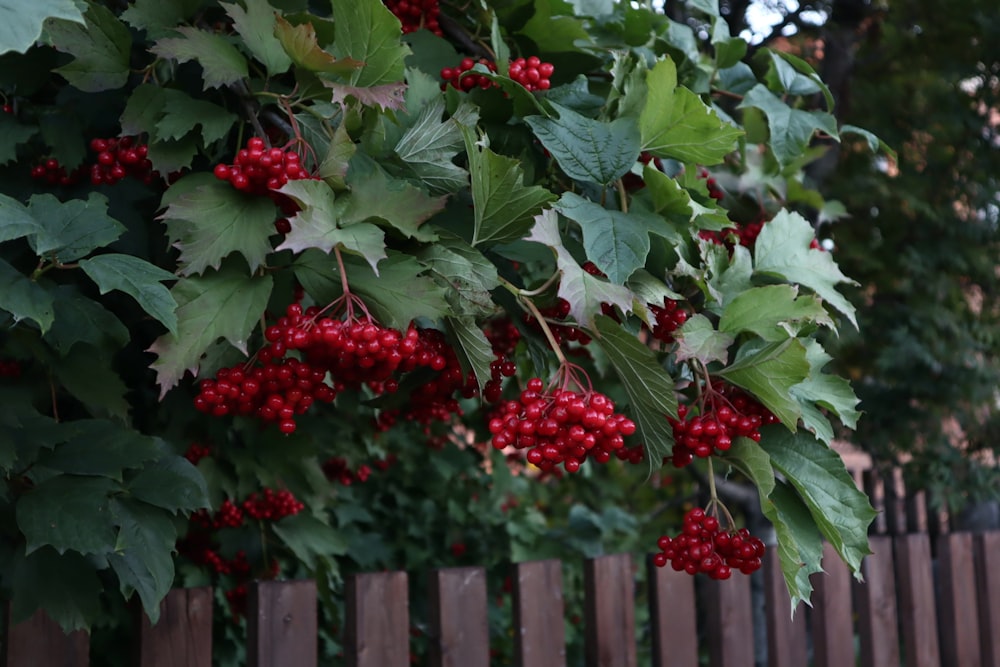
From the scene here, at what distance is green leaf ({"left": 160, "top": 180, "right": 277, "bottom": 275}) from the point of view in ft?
4.74

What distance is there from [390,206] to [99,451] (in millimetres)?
689

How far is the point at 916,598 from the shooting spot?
3.04 m

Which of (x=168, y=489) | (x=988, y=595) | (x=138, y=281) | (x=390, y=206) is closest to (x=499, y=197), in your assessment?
(x=390, y=206)

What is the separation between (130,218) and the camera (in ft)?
6.02

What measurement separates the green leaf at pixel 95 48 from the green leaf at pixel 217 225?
13.1 inches

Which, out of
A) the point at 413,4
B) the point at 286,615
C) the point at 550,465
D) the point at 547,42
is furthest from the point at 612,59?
the point at 286,615

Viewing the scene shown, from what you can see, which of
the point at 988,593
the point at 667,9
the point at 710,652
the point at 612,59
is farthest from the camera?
the point at 667,9

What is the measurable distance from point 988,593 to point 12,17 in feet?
10.8

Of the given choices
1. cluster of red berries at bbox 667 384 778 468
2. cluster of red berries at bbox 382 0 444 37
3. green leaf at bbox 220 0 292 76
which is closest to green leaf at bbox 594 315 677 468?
cluster of red berries at bbox 667 384 778 468

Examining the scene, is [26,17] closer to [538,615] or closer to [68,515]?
[68,515]

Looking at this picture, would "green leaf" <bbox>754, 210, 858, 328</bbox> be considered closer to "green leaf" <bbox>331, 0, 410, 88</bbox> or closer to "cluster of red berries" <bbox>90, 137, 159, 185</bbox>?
"green leaf" <bbox>331, 0, 410, 88</bbox>

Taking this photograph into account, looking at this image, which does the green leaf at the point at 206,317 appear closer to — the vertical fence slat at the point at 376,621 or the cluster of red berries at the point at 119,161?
the cluster of red berries at the point at 119,161

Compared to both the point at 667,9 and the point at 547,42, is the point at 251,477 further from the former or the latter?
the point at 667,9

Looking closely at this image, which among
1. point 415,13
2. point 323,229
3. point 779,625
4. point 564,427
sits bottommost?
point 779,625
